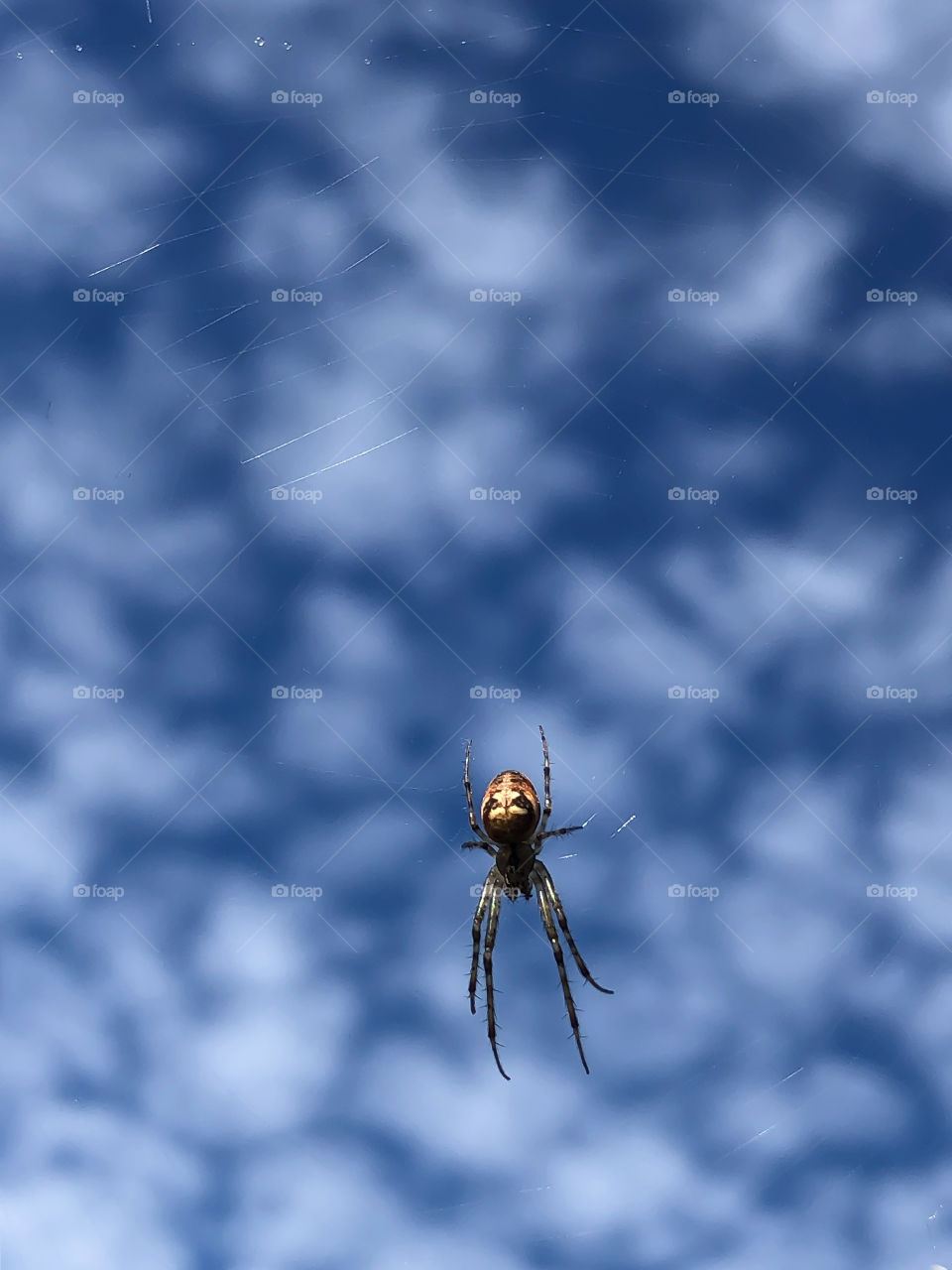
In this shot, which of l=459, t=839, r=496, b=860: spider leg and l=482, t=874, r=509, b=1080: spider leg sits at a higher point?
l=459, t=839, r=496, b=860: spider leg

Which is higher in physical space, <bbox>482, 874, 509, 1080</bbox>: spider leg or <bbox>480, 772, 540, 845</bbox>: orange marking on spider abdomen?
<bbox>480, 772, 540, 845</bbox>: orange marking on spider abdomen

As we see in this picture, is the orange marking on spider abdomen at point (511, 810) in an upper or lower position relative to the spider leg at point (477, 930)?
upper

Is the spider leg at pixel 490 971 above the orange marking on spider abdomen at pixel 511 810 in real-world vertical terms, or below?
below

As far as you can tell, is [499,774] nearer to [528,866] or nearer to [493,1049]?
[528,866]

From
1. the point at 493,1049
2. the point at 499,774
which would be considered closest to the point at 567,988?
the point at 493,1049
